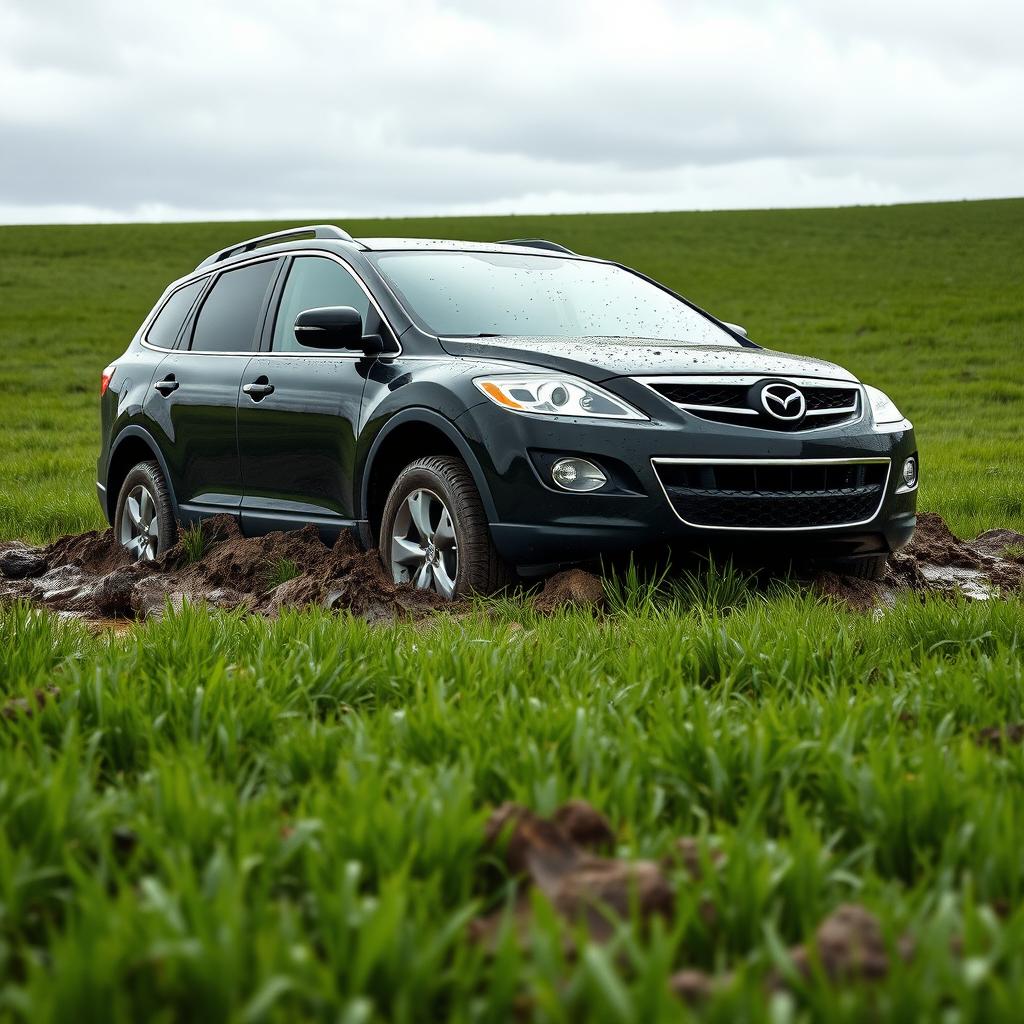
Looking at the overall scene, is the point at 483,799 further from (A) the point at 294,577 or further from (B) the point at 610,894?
(A) the point at 294,577

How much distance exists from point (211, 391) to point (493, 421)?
236cm

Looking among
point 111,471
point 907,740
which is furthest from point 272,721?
point 111,471

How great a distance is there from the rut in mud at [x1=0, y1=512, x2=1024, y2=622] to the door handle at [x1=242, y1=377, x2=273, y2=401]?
67 cm

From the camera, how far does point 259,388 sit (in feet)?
21.5

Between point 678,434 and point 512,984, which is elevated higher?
point 678,434

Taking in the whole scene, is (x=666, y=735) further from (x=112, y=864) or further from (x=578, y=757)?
(x=112, y=864)

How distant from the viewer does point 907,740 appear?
9.81 feet

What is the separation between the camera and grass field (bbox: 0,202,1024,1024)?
1761 mm

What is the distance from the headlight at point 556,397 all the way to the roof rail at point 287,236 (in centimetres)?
187

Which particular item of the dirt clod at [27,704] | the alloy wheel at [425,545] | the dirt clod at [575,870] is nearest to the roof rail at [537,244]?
the alloy wheel at [425,545]

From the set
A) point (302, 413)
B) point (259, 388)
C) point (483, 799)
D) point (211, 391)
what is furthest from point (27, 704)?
point (211, 391)

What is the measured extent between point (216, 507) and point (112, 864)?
4.84 m

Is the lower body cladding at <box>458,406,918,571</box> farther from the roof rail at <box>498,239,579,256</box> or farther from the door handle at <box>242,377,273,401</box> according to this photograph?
the roof rail at <box>498,239,579,256</box>

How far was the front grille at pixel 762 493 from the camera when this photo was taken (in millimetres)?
5051
